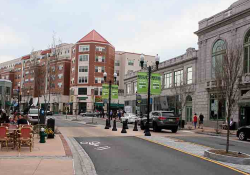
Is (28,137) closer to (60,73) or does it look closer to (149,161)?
(149,161)

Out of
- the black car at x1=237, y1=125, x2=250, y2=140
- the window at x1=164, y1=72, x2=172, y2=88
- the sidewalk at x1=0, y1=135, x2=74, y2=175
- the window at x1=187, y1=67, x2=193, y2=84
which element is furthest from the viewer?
the window at x1=164, y1=72, x2=172, y2=88

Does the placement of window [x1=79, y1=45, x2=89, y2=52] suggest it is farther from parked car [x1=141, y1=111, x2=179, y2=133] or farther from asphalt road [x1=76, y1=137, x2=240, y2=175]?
asphalt road [x1=76, y1=137, x2=240, y2=175]

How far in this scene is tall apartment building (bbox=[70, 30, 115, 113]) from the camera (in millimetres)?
84938

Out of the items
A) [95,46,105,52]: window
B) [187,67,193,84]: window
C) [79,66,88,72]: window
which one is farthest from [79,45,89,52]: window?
[187,67,193,84]: window

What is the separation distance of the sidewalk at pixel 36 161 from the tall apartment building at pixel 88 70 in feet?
233

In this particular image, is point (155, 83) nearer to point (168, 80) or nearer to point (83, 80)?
point (168, 80)

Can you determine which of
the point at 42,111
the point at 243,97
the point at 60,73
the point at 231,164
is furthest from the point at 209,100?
the point at 60,73

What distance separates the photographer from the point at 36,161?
33.7ft

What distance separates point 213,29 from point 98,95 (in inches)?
1957

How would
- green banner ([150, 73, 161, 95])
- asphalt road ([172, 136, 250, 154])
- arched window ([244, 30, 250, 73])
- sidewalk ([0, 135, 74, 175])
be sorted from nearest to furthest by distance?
sidewalk ([0, 135, 74, 175]) < asphalt road ([172, 136, 250, 154]) < green banner ([150, 73, 161, 95]) < arched window ([244, 30, 250, 73])

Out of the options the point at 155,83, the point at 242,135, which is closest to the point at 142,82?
the point at 155,83

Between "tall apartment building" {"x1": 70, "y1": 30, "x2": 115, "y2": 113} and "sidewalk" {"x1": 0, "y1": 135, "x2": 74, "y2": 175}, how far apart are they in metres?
71.1

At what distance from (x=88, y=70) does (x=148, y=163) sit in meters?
75.3

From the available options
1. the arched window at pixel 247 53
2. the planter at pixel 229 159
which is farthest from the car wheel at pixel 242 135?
the arched window at pixel 247 53
